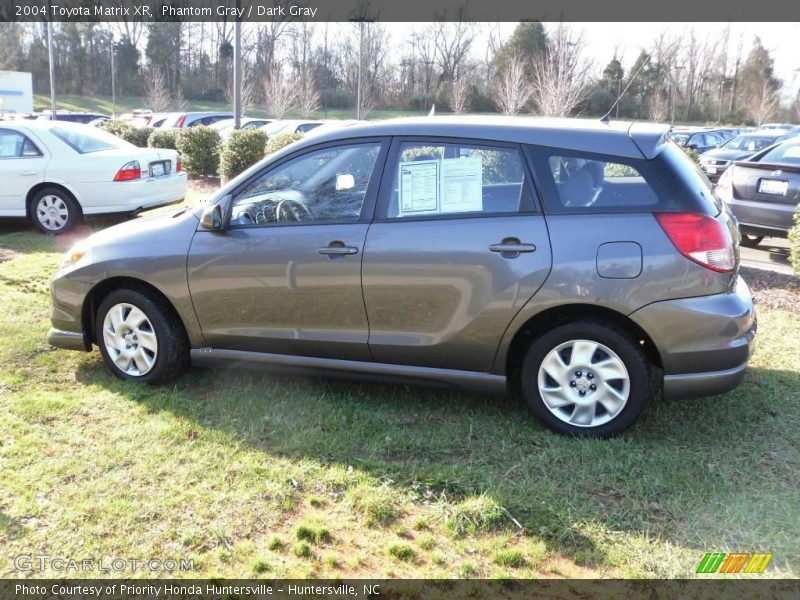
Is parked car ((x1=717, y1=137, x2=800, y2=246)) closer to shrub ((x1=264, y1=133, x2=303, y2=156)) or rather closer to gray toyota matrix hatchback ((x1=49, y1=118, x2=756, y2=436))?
gray toyota matrix hatchback ((x1=49, y1=118, x2=756, y2=436))

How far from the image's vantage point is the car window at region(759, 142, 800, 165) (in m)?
8.99

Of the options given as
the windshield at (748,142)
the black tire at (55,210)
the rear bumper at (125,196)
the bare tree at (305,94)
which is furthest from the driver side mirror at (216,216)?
the bare tree at (305,94)

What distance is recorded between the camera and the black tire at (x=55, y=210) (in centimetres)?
938

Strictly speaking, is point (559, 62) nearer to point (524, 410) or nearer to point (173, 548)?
point (524, 410)

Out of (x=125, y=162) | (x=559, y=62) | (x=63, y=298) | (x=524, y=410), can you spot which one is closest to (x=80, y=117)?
(x=559, y=62)

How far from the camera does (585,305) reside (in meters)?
3.71

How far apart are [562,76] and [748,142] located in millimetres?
5956

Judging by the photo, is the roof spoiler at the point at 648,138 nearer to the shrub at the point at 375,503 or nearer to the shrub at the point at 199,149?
the shrub at the point at 375,503

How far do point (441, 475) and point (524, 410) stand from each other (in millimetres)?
983

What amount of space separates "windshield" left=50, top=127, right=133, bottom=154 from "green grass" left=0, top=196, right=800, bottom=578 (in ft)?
18.7

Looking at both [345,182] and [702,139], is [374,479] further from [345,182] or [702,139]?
[702,139]

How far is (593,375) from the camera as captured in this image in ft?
12.3

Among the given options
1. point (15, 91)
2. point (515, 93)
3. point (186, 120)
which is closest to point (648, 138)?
point (186, 120)

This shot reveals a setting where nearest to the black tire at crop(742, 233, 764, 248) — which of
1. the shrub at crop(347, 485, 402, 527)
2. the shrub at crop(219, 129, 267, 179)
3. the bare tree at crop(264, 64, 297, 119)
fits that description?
the shrub at crop(347, 485, 402, 527)
